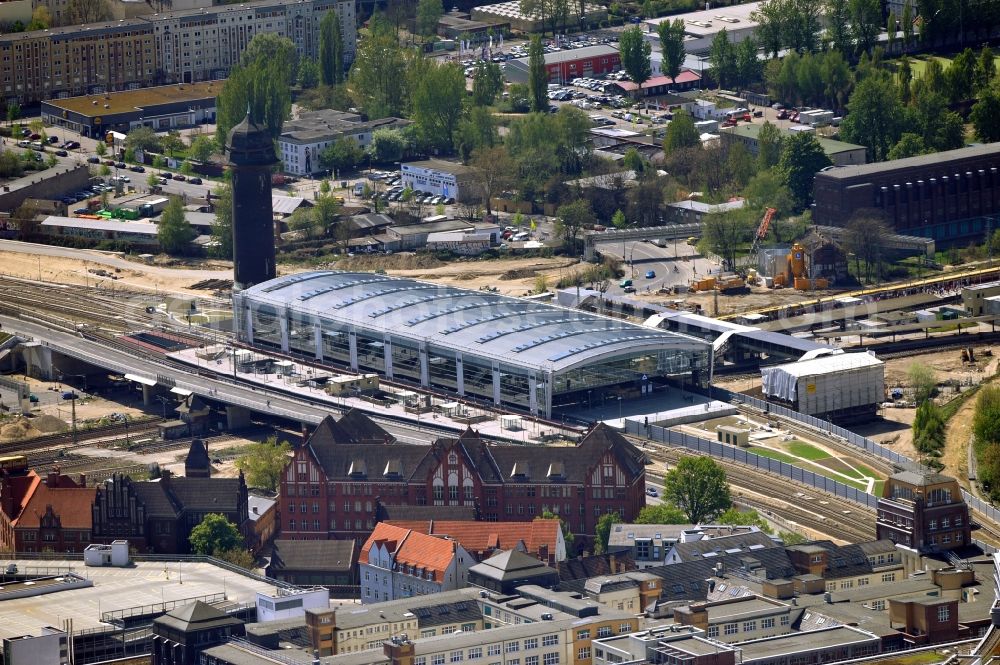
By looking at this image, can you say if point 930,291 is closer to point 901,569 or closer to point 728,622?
point 901,569

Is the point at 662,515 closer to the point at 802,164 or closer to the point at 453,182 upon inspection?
Result: the point at 802,164

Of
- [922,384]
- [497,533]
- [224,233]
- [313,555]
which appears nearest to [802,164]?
[224,233]

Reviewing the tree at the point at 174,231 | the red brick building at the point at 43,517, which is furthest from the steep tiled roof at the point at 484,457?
the tree at the point at 174,231

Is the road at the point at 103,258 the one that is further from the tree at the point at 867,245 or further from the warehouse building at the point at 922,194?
the warehouse building at the point at 922,194

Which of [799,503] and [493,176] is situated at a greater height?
[493,176]

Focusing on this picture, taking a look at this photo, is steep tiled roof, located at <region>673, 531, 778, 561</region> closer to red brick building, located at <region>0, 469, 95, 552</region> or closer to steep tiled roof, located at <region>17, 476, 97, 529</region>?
steep tiled roof, located at <region>17, 476, 97, 529</region>

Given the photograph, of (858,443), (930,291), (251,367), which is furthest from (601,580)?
(930,291)
